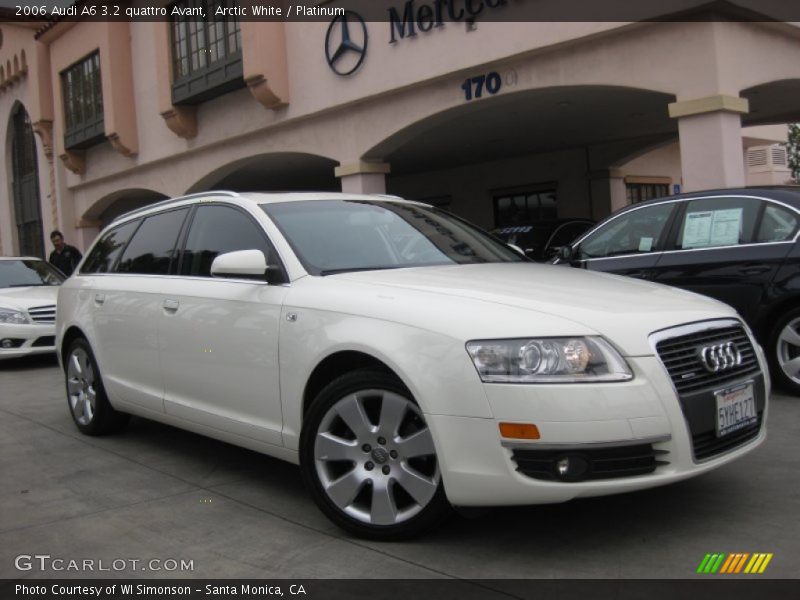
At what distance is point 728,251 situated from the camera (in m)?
6.42

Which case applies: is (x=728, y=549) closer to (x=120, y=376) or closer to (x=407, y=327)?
(x=407, y=327)

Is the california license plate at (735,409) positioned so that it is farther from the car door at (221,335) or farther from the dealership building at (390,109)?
the dealership building at (390,109)

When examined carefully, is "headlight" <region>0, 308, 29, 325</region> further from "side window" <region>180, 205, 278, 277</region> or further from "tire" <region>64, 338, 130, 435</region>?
"side window" <region>180, 205, 278, 277</region>

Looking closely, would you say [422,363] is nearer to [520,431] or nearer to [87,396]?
[520,431]

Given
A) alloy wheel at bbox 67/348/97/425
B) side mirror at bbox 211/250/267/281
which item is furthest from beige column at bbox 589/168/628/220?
side mirror at bbox 211/250/267/281

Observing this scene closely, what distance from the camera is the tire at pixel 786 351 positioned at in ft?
19.9

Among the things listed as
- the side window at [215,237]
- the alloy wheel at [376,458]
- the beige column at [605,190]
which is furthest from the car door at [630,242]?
the beige column at [605,190]

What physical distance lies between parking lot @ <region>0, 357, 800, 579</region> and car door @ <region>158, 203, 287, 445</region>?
0.45 metres

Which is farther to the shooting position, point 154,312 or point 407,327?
point 154,312

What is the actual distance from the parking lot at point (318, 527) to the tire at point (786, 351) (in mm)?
1054

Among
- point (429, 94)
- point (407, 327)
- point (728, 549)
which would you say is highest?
point (429, 94)

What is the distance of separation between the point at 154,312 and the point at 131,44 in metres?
16.6

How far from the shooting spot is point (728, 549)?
334 centimetres
